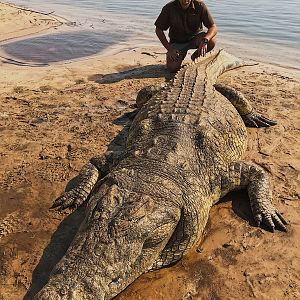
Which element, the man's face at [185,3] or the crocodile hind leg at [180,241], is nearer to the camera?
the crocodile hind leg at [180,241]

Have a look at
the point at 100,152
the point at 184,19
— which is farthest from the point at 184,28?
the point at 100,152

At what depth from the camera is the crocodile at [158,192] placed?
2402 mm

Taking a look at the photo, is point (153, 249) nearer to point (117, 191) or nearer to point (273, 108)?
point (117, 191)

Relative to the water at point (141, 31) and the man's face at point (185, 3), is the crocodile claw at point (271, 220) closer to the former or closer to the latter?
the man's face at point (185, 3)

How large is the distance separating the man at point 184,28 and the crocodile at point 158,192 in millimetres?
2447

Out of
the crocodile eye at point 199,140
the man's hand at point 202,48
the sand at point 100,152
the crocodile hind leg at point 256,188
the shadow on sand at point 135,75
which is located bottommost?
the shadow on sand at point 135,75

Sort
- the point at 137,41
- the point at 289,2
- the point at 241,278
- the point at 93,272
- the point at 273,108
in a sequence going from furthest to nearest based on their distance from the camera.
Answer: the point at 289,2, the point at 137,41, the point at 273,108, the point at 241,278, the point at 93,272

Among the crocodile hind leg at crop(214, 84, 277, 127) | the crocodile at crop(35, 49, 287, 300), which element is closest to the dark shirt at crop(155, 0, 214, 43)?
the crocodile hind leg at crop(214, 84, 277, 127)

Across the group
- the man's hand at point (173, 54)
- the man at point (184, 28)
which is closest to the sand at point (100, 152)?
the man's hand at point (173, 54)

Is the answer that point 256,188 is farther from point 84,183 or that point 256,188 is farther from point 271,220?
point 84,183

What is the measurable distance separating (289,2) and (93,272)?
1850cm

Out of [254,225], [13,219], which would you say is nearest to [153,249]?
[254,225]

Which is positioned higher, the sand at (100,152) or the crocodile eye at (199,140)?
the crocodile eye at (199,140)

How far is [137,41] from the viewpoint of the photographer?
10.6m
